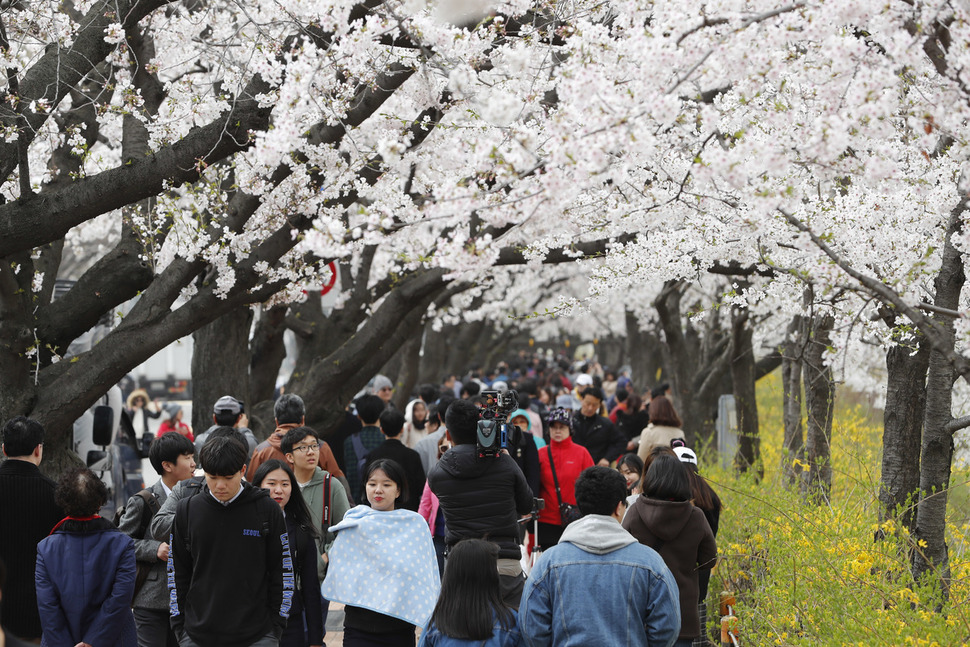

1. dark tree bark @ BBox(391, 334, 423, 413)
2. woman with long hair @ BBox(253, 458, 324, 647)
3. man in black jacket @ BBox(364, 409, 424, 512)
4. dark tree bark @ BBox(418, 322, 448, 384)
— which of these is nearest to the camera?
woman with long hair @ BBox(253, 458, 324, 647)

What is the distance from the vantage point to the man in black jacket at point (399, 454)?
6.49 metres

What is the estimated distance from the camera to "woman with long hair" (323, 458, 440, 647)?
424 cm

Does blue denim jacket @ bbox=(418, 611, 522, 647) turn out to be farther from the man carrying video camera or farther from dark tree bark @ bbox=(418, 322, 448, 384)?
dark tree bark @ bbox=(418, 322, 448, 384)

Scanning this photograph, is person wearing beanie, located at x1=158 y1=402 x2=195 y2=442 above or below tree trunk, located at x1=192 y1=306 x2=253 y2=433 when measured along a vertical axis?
below

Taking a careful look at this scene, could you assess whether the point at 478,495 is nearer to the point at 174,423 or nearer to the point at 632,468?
the point at 632,468

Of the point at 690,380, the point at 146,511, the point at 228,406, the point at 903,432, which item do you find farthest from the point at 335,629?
the point at 690,380

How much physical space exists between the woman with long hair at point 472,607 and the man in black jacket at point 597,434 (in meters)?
4.87

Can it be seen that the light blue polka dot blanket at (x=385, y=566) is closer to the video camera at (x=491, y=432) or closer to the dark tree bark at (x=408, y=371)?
the video camera at (x=491, y=432)

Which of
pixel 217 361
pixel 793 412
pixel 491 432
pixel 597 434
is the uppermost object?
pixel 217 361

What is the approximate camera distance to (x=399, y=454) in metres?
6.47

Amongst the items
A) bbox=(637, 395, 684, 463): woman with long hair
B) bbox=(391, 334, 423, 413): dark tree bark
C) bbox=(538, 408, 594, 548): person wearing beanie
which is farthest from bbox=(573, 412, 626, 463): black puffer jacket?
bbox=(391, 334, 423, 413): dark tree bark

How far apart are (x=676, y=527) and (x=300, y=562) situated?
1.85m

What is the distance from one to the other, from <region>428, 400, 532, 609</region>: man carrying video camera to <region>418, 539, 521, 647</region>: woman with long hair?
4.62 feet

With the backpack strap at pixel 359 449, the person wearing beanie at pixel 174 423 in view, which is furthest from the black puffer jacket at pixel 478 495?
the person wearing beanie at pixel 174 423
